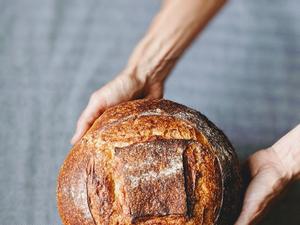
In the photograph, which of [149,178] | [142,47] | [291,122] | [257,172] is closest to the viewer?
[149,178]

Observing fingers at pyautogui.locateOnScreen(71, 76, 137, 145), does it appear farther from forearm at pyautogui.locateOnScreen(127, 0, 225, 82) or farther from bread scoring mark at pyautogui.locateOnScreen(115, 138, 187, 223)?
bread scoring mark at pyautogui.locateOnScreen(115, 138, 187, 223)

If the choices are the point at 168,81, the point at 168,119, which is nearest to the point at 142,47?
the point at 168,81

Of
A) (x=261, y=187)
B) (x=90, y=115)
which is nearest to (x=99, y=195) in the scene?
(x=90, y=115)

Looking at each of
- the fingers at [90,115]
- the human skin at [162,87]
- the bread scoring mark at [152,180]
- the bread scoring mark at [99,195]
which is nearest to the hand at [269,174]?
the human skin at [162,87]

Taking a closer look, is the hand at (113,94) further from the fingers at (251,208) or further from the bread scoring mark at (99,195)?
the fingers at (251,208)

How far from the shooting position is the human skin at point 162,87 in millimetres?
1500

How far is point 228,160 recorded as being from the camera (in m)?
1.40

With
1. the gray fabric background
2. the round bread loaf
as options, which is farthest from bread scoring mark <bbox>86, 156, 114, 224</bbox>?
the gray fabric background

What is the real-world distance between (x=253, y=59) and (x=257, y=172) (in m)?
0.70

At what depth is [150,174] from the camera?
1.31 m

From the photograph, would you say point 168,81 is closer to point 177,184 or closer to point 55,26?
point 55,26

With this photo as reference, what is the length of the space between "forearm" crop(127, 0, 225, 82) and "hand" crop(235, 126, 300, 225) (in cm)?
44

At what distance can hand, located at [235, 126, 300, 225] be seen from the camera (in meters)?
1.47

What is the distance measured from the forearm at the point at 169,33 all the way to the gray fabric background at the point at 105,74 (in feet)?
0.99
